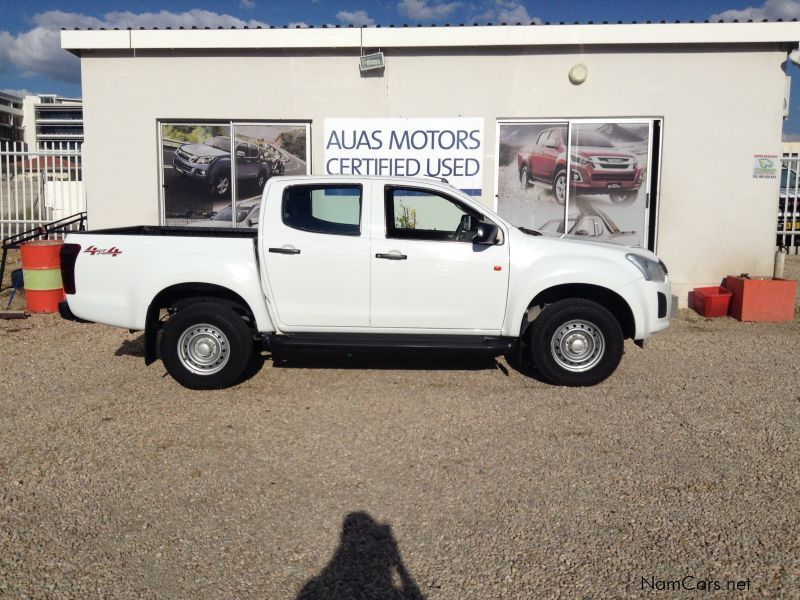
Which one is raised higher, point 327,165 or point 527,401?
point 327,165

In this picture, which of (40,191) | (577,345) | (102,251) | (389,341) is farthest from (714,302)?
(40,191)

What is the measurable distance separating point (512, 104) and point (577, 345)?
516cm

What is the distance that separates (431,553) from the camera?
3842 mm

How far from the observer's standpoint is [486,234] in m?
6.46

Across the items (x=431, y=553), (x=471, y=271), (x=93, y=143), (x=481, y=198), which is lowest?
(x=431, y=553)

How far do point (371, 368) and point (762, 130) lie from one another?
22.5ft

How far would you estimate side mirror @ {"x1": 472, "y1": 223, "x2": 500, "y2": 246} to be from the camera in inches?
255

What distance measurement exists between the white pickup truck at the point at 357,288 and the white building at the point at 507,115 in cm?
434

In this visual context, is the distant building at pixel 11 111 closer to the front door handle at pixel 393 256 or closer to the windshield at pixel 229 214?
the windshield at pixel 229 214

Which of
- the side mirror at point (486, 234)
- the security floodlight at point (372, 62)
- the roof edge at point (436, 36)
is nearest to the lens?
the side mirror at point (486, 234)

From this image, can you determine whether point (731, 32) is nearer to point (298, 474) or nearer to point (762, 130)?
point (762, 130)

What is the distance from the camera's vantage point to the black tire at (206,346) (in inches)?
262

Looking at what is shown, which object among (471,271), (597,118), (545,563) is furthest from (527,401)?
(597,118)

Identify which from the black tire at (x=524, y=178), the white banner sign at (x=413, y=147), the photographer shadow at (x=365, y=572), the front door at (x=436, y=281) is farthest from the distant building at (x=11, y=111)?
the photographer shadow at (x=365, y=572)
